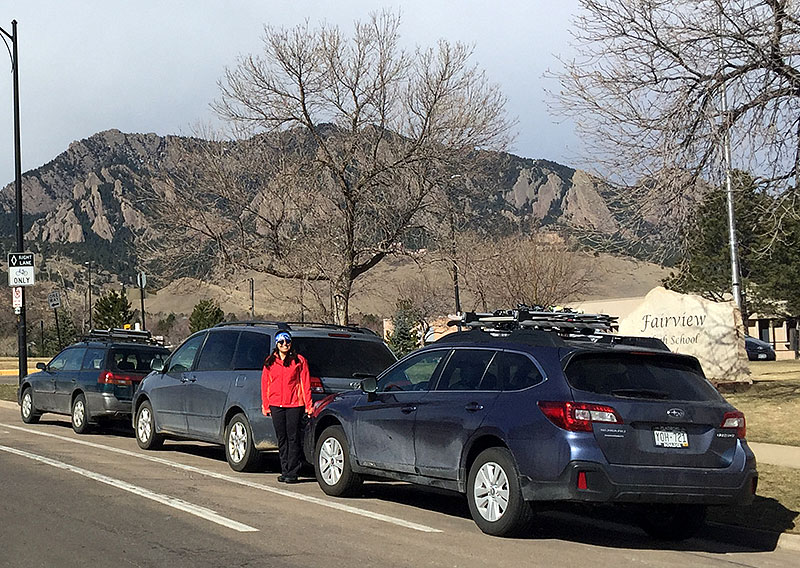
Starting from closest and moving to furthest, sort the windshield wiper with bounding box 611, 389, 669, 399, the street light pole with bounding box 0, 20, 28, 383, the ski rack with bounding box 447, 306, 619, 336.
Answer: the windshield wiper with bounding box 611, 389, 669, 399, the ski rack with bounding box 447, 306, 619, 336, the street light pole with bounding box 0, 20, 28, 383

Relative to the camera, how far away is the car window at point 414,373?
10328 mm

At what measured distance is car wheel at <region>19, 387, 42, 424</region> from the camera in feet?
68.1

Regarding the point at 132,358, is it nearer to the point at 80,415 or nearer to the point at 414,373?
the point at 80,415

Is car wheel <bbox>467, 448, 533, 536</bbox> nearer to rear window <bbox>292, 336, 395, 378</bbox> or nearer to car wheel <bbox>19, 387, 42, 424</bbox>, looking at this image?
rear window <bbox>292, 336, 395, 378</bbox>

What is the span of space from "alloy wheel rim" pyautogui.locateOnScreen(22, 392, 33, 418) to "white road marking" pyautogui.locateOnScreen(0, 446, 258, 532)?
692 centimetres

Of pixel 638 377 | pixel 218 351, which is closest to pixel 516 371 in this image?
pixel 638 377

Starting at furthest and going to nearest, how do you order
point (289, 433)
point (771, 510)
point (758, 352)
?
point (758, 352), point (289, 433), point (771, 510)

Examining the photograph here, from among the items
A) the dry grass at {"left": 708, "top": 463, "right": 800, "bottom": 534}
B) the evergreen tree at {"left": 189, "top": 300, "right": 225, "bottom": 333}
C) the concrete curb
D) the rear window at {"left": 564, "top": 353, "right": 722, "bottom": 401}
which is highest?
the evergreen tree at {"left": 189, "top": 300, "right": 225, "bottom": 333}

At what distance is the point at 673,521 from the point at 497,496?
173 cm

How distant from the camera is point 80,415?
18.6m

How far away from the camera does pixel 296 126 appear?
25500 millimetres

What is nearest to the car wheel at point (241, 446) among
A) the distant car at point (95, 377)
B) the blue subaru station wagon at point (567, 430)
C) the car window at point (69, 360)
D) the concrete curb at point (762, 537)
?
the blue subaru station wagon at point (567, 430)

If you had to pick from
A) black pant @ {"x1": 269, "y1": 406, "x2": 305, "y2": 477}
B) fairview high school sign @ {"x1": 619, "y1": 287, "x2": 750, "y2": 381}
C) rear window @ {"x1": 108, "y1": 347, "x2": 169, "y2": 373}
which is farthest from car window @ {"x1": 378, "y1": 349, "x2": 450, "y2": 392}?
fairview high school sign @ {"x1": 619, "y1": 287, "x2": 750, "y2": 381}

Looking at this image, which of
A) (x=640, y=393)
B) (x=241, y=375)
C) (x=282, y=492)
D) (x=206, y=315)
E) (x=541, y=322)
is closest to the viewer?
(x=640, y=393)
